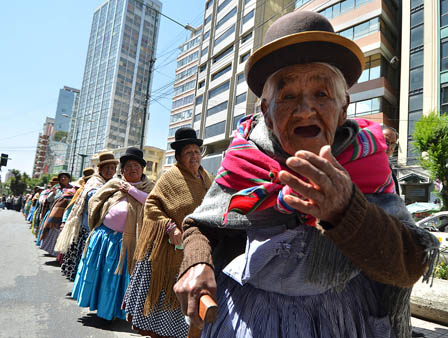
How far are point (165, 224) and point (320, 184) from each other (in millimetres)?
2593

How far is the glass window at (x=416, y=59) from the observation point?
72.3ft

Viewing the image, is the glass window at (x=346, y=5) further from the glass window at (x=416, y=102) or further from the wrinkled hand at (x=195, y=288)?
the wrinkled hand at (x=195, y=288)

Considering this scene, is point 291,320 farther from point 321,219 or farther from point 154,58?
point 154,58

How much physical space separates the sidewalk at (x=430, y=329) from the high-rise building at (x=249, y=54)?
617 inches

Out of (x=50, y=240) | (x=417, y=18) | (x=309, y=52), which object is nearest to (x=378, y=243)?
(x=309, y=52)

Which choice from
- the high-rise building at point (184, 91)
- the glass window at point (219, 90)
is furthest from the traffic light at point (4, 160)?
the glass window at point (219, 90)

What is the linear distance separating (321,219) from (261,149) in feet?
1.69

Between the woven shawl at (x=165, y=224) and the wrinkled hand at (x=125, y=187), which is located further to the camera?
the wrinkled hand at (x=125, y=187)

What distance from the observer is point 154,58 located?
47.9 ft

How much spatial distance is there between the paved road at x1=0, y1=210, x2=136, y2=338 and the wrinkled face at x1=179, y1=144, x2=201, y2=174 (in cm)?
210

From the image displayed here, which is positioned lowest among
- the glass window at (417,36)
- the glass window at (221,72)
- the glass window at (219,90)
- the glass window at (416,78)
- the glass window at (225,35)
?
the glass window at (416,78)

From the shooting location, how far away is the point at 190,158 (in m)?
3.57

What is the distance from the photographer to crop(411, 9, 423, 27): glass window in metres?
22.5

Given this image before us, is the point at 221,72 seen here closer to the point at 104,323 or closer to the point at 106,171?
the point at 106,171
